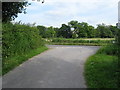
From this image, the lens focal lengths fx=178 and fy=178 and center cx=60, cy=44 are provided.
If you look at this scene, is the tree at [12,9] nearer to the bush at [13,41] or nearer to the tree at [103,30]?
the bush at [13,41]

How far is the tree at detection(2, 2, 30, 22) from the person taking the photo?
883 centimetres

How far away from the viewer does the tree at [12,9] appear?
29.0 ft

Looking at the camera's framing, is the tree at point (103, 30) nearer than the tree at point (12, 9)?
No

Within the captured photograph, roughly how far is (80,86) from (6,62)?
4.74 m

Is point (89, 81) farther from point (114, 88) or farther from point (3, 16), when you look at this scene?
point (3, 16)

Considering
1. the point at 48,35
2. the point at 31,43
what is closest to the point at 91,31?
the point at 48,35

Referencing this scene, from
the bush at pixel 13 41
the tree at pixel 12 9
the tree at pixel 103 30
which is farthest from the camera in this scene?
the tree at pixel 103 30

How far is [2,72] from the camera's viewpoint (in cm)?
752

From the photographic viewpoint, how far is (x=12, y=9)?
9.22 m

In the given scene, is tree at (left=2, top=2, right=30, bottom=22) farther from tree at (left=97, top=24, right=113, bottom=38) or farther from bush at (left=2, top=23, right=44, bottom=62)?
tree at (left=97, top=24, right=113, bottom=38)

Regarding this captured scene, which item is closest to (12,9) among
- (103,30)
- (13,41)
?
(13,41)

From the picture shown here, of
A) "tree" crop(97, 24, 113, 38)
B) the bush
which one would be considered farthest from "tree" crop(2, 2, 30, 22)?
"tree" crop(97, 24, 113, 38)

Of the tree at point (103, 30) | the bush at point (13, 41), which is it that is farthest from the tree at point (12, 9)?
the tree at point (103, 30)

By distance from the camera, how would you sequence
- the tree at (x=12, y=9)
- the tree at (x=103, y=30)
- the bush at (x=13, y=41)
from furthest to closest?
the tree at (x=103, y=30)
the bush at (x=13, y=41)
the tree at (x=12, y=9)
